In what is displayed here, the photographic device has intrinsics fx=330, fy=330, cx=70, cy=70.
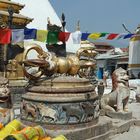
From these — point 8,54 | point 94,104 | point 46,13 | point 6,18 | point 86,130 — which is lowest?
point 86,130

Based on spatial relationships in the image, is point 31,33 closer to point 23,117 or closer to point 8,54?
point 8,54

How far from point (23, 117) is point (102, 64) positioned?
27347 mm

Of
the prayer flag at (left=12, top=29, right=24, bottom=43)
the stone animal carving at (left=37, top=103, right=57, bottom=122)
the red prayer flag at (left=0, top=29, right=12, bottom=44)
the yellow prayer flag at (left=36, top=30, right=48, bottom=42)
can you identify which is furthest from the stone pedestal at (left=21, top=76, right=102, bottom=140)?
the yellow prayer flag at (left=36, top=30, right=48, bottom=42)

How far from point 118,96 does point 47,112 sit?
2083 mm

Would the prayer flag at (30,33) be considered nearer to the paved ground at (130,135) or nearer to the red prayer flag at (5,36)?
the red prayer flag at (5,36)

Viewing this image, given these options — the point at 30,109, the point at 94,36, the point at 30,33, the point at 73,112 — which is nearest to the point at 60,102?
the point at 73,112

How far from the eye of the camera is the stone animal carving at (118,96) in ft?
22.4

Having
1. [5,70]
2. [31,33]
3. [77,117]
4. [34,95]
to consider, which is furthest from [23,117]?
[5,70]

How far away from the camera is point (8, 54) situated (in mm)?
10125

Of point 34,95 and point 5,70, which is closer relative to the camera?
point 34,95

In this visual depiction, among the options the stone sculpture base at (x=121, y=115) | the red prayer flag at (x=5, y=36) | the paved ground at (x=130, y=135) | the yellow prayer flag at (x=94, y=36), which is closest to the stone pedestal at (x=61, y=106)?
the paved ground at (x=130, y=135)

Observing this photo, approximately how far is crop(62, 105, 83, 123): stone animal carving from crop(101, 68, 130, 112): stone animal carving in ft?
5.55

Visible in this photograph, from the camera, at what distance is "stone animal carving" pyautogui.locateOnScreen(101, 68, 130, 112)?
6.83 metres

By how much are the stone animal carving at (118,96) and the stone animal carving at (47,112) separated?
6.50 feet
